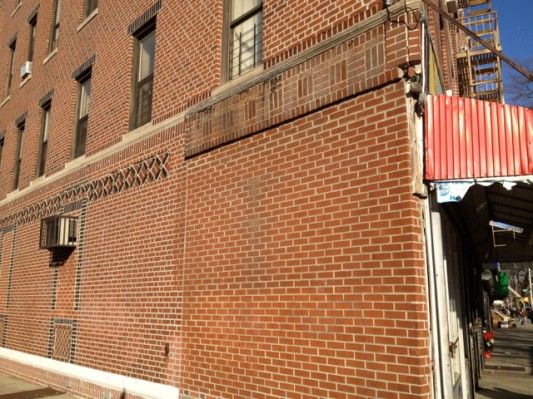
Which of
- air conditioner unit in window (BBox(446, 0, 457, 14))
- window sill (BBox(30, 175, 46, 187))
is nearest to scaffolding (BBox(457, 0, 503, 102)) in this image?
air conditioner unit in window (BBox(446, 0, 457, 14))

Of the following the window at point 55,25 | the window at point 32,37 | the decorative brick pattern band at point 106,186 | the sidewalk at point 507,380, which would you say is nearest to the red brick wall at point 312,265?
the decorative brick pattern band at point 106,186

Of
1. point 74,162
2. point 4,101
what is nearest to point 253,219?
point 74,162

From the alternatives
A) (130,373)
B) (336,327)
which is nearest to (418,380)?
(336,327)

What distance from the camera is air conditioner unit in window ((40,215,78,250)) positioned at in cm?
916

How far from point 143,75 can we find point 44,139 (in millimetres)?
4776

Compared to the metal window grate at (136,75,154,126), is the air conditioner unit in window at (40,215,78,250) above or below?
below

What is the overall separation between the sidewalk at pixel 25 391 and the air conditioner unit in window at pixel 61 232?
103 inches

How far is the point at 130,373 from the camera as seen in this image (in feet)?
23.3

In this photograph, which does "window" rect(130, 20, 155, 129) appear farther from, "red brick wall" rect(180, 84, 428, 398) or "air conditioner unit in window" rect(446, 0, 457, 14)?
"air conditioner unit in window" rect(446, 0, 457, 14)

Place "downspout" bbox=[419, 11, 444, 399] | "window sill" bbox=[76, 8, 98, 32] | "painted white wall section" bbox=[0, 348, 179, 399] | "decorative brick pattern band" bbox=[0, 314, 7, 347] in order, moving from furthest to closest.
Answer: "decorative brick pattern band" bbox=[0, 314, 7, 347], "window sill" bbox=[76, 8, 98, 32], "painted white wall section" bbox=[0, 348, 179, 399], "downspout" bbox=[419, 11, 444, 399]

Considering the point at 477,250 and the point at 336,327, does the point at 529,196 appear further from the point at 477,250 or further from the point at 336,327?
the point at 477,250

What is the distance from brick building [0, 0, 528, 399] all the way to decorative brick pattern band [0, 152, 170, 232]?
4cm

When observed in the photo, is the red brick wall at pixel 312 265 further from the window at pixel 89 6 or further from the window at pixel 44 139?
the window at pixel 44 139

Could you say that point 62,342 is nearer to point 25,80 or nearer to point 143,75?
point 143,75
